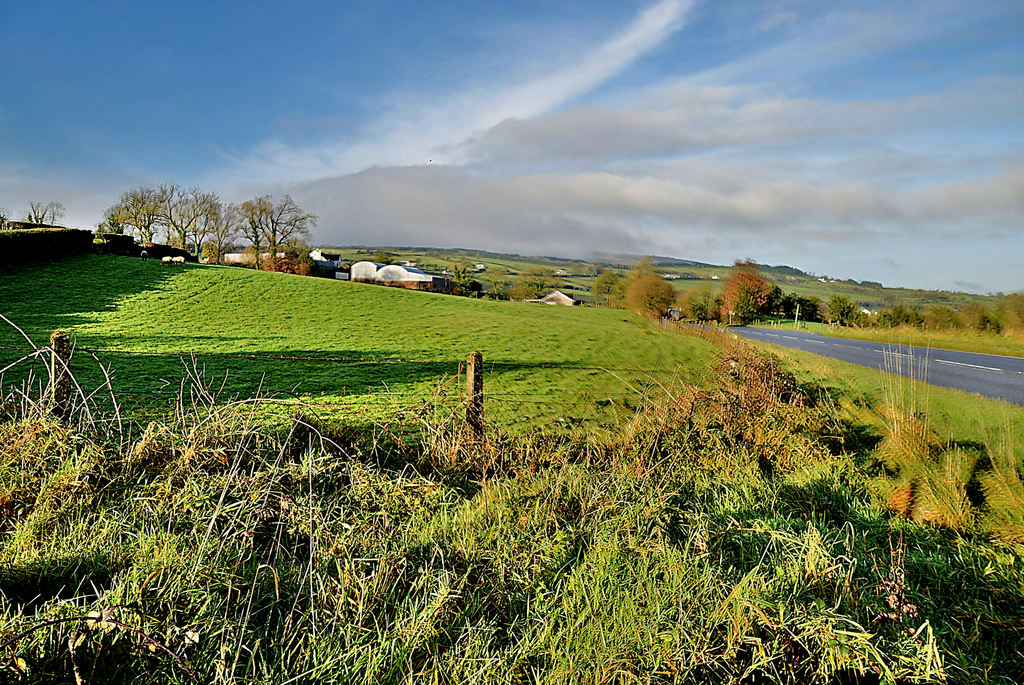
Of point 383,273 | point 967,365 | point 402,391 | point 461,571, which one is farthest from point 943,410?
point 383,273

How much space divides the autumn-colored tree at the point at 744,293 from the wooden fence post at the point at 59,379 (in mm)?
45019

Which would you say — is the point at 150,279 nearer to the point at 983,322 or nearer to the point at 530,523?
the point at 530,523

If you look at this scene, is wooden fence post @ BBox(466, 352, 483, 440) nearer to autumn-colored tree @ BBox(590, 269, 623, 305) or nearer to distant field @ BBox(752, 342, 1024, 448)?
distant field @ BBox(752, 342, 1024, 448)

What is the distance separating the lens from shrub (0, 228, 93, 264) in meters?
25.5

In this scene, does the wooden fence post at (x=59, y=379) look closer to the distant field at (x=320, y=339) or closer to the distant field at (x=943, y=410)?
the distant field at (x=320, y=339)

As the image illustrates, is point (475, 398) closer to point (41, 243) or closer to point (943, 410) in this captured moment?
point (943, 410)

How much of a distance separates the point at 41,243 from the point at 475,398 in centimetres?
3368

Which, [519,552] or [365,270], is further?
[365,270]

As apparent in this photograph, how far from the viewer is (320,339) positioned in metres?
16.7

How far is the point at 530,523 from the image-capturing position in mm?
3344

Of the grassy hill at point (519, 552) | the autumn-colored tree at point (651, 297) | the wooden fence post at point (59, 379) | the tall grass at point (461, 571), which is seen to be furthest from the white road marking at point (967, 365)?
the wooden fence post at point (59, 379)

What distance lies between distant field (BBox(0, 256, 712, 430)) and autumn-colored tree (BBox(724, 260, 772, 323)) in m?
15.3

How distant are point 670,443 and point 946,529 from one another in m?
2.27

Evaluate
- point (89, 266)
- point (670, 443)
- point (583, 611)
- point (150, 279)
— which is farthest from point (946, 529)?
point (89, 266)
